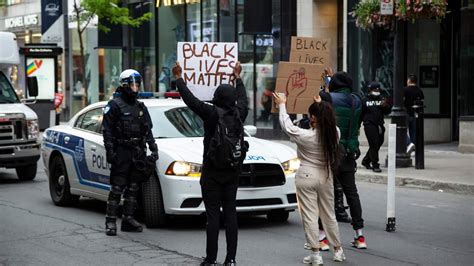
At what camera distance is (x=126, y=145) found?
986 centimetres

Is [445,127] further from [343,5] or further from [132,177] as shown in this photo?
[132,177]

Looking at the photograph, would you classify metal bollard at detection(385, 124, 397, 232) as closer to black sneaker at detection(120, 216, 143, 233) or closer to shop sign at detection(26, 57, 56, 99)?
A: black sneaker at detection(120, 216, 143, 233)

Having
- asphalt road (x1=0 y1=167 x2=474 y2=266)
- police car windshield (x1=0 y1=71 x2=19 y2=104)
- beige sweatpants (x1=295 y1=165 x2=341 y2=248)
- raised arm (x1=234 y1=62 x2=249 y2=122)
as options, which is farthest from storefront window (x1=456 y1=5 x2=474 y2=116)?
raised arm (x1=234 y1=62 x2=249 y2=122)

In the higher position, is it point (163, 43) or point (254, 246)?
point (163, 43)

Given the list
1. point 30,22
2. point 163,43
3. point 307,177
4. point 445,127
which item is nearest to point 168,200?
point 307,177

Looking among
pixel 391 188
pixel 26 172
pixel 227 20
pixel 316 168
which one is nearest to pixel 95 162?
pixel 391 188

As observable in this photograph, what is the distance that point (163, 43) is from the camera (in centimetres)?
3322

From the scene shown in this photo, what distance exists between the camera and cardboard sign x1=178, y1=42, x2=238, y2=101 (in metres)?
9.77

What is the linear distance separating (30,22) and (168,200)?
35078 mm

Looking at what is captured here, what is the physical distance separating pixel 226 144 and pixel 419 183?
26.9ft

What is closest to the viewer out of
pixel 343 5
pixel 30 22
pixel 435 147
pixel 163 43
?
pixel 435 147

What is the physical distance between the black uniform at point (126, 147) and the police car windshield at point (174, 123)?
1.01 metres

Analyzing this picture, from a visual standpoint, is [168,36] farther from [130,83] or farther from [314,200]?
[314,200]

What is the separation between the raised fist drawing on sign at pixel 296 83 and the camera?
951 cm
